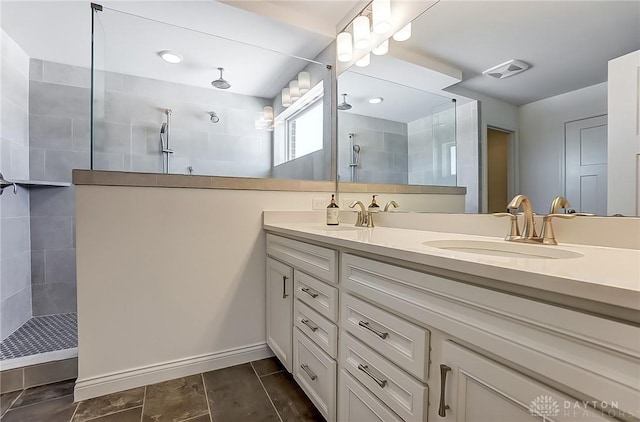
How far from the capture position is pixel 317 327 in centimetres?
126

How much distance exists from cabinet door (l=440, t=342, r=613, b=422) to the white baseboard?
4.53 feet

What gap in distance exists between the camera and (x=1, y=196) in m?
2.11

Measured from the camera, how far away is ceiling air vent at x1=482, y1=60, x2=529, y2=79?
112 cm

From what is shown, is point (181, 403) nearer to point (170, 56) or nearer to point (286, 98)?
point (286, 98)

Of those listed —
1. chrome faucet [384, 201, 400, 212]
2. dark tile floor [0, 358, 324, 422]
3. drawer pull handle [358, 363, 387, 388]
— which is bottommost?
dark tile floor [0, 358, 324, 422]

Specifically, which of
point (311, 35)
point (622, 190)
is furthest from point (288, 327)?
point (311, 35)

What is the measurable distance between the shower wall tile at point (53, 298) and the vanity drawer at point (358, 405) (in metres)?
2.60

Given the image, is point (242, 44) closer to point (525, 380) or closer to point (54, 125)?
point (54, 125)

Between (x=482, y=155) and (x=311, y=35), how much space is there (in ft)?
4.92

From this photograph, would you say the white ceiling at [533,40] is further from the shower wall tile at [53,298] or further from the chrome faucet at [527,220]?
the shower wall tile at [53,298]

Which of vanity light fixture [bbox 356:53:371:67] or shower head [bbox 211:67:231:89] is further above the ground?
shower head [bbox 211:67:231:89]

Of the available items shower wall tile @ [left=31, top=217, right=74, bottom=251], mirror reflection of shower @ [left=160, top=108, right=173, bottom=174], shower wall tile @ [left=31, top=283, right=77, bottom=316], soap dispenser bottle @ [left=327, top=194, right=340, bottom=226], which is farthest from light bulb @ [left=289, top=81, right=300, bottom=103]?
shower wall tile @ [left=31, top=283, right=77, bottom=316]

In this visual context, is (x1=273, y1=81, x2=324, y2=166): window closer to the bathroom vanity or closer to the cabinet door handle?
the bathroom vanity

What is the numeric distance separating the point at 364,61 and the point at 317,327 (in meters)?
1.64
